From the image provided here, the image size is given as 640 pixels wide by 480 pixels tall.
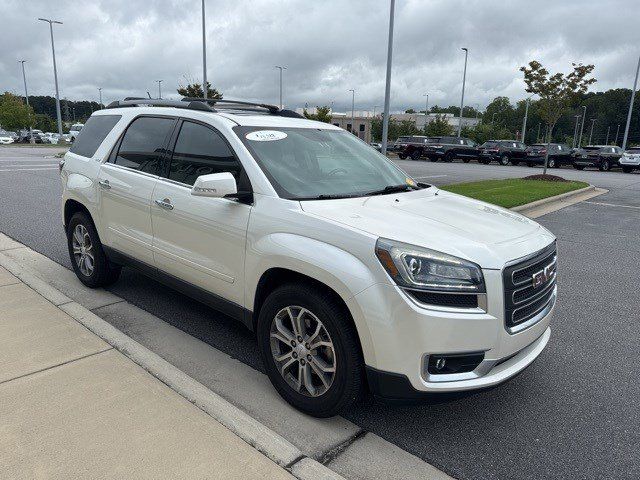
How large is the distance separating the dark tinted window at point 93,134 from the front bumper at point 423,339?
11.5 ft

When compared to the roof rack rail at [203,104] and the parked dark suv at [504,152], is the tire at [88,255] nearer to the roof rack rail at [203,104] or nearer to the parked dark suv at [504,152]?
the roof rack rail at [203,104]

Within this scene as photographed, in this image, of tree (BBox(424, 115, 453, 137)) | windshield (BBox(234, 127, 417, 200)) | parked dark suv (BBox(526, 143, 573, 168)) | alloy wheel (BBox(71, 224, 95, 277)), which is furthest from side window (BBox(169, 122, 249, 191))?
tree (BBox(424, 115, 453, 137))

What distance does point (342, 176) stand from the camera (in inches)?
146

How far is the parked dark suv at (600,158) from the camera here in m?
30.0

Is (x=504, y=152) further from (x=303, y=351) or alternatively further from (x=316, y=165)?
(x=303, y=351)

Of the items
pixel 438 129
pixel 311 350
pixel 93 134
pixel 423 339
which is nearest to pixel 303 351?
pixel 311 350

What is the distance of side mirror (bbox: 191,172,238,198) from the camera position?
3104mm

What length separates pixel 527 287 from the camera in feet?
9.10

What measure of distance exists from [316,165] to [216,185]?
2.78 ft

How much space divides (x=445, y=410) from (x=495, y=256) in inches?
43.3

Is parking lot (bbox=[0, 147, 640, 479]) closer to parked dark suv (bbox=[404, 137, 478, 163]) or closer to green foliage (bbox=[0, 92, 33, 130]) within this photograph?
parked dark suv (bbox=[404, 137, 478, 163])

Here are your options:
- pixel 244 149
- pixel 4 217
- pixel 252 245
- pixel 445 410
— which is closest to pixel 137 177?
pixel 244 149

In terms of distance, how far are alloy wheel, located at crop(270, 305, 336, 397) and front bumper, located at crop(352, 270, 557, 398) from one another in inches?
12.5

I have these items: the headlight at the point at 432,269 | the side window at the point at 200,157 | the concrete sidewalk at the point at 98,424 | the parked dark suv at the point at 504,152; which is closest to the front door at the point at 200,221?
the side window at the point at 200,157
